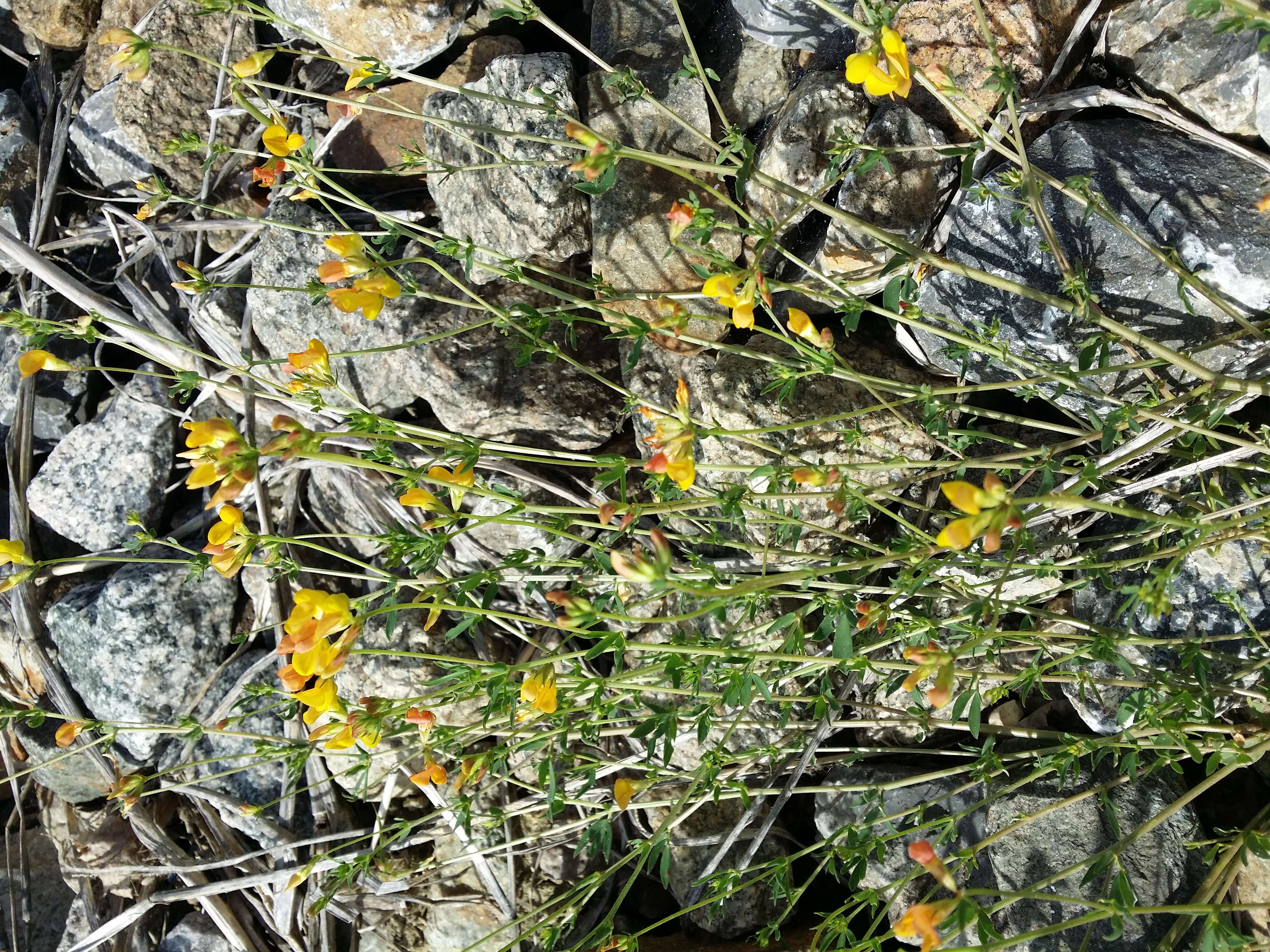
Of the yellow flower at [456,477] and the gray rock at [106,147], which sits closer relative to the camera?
the yellow flower at [456,477]

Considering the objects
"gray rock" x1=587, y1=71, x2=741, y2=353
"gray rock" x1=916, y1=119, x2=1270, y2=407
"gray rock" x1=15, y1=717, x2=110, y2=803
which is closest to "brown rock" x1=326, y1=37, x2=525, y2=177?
"gray rock" x1=587, y1=71, x2=741, y2=353

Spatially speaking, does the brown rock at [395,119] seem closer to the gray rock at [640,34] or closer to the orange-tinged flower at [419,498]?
the gray rock at [640,34]

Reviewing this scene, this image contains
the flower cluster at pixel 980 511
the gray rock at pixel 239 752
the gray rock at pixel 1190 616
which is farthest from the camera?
the gray rock at pixel 239 752

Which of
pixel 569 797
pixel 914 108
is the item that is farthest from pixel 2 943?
pixel 914 108

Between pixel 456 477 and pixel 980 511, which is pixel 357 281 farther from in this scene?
pixel 980 511

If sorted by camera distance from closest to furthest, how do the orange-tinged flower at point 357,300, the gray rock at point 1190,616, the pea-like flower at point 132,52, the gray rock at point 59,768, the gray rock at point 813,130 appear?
the orange-tinged flower at point 357,300, the pea-like flower at point 132,52, the gray rock at point 1190,616, the gray rock at point 813,130, the gray rock at point 59,768

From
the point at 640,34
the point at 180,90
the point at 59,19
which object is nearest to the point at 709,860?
the point at 640,34

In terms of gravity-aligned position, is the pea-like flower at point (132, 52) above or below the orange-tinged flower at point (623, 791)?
above

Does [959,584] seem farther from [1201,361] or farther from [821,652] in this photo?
[1201,361]

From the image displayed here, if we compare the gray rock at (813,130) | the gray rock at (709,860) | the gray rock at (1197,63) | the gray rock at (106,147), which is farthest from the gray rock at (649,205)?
the gray rock at (106,147)
